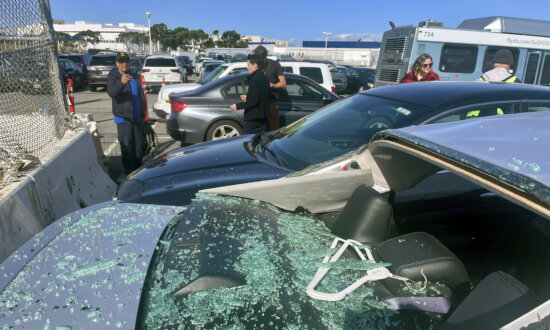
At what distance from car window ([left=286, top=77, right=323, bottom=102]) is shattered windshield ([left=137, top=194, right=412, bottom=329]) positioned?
5.06 metres

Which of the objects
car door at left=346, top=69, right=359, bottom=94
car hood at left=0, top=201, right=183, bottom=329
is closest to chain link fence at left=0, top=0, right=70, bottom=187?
car hood at left=0, top=201, right=183, bottom=329

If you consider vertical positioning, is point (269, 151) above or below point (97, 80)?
below

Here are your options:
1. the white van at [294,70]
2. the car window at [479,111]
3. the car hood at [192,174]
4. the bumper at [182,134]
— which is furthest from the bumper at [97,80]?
the car window at [479,111]

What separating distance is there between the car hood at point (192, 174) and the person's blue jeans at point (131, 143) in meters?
1.99

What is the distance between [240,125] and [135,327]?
539 cm

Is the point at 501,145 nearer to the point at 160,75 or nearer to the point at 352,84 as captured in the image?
the point at 160,75

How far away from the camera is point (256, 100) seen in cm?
488

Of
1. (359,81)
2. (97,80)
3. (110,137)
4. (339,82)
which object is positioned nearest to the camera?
(110,137)

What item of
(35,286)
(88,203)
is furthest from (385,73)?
(35,286)

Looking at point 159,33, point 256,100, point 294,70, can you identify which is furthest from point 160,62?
point 159,33

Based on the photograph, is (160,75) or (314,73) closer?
(314,73)

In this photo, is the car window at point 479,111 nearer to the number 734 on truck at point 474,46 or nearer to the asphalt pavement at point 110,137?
the asphalt pavement at point 110,137

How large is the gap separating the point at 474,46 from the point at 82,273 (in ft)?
40.6

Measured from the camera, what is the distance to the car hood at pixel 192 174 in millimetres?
2602
